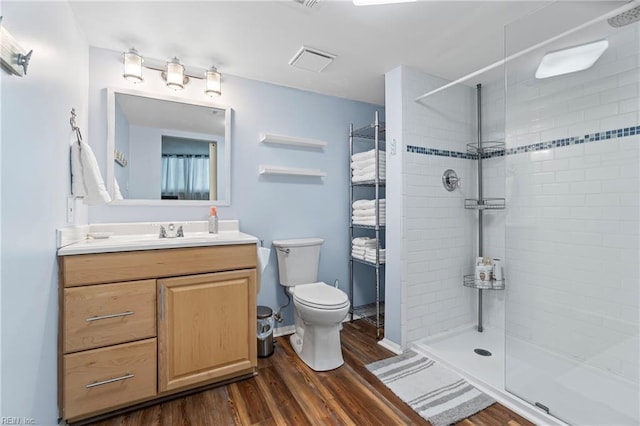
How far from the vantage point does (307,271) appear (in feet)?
7.73

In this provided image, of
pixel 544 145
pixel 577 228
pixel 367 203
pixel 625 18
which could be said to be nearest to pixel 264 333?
pixel 367 203

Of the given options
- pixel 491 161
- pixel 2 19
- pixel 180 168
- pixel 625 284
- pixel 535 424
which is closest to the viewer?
pixel 2 19

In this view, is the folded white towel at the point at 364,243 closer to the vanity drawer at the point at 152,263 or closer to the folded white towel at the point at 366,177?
the folded white towel at the point at 366,177

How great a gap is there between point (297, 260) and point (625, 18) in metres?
2.47

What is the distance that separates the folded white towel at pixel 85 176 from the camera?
4.93 feet

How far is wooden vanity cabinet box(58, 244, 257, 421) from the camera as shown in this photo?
1353 mm

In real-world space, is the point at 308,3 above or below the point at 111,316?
above

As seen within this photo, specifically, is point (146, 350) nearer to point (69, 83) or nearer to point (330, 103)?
point (69, 83)

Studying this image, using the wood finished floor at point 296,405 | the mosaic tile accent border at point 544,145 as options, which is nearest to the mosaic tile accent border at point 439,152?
the mosaic tile accent border at point 544,145

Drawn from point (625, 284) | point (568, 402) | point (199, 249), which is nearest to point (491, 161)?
point (625, 284)

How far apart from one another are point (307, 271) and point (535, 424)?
1.62m

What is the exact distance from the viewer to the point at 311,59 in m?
2.00

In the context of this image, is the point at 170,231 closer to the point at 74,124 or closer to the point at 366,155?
the point at 74,124

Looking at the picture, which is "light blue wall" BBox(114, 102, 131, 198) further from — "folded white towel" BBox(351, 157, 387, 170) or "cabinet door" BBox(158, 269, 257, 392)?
"folded white towel" BBox(351, 157, 387, 170)
